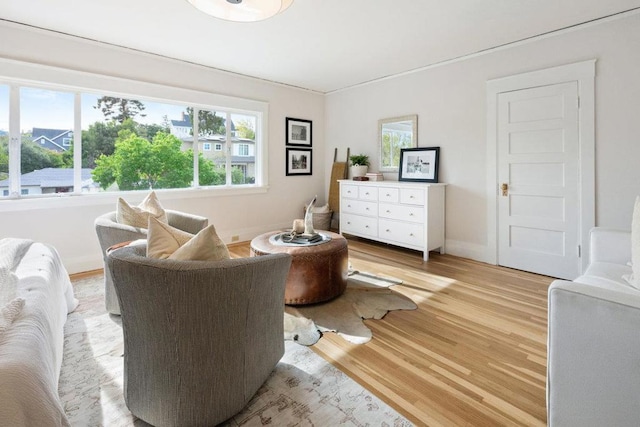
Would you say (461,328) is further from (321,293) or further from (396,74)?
(396,74)

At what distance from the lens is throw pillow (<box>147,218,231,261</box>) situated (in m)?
1.49

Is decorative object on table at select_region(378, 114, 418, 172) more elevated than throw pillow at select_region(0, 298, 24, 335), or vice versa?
decorative object on table at select_region(378, 114, 418, 172)

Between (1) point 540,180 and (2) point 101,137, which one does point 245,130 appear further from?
(1) point 540,180

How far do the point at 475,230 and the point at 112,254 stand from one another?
3.96 m

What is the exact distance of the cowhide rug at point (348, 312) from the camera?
7.69 ft

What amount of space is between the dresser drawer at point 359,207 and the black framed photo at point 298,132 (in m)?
1.37

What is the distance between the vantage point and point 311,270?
2.71m

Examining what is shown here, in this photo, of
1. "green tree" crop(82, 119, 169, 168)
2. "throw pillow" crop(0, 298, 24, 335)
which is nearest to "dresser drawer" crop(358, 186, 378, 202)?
"green tree" crop(82, 119, 169, 168)

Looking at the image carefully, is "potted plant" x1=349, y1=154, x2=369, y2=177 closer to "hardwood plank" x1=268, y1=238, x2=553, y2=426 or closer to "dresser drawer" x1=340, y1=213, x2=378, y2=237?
"dresser drawer" x1=340, y1=213, x2=378, y2=237

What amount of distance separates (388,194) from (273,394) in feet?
10.7

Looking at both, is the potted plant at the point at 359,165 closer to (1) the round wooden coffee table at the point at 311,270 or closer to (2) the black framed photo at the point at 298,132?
(2) the black framed photo at the point at 298,132

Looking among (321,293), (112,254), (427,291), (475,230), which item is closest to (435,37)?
(475,230)

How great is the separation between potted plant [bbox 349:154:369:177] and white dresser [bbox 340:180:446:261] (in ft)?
0.82

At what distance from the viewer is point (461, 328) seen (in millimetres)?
2439
